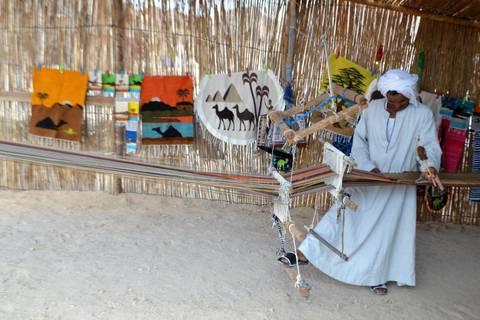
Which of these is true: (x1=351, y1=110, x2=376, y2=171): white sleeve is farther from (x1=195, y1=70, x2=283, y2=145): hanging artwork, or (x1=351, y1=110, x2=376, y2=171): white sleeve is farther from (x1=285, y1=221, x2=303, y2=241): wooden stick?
(x1=195, y1=70, x2=283, y2=145): hanging artwork

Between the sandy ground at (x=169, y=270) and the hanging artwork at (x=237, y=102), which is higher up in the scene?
the hanging artwork at (x=237, y=102)

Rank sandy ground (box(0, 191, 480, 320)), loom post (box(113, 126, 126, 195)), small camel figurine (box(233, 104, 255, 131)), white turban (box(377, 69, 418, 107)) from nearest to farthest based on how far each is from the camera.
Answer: sandy ground (box(0, 191, 480, 320)), white turban (box(377, 69, 418, 107)), loom post (box(113, 126, 126, 195)), small camel figurine (box(233, 104, 255, 131))

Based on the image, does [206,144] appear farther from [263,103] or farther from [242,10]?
[242,10]

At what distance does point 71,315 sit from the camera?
1.95 m

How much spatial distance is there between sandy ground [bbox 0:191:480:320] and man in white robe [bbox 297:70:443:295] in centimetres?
13

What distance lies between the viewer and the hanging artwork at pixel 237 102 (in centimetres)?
377

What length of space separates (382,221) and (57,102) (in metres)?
2.75

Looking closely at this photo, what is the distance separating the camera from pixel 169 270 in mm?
2521

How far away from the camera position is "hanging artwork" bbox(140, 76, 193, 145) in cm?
368

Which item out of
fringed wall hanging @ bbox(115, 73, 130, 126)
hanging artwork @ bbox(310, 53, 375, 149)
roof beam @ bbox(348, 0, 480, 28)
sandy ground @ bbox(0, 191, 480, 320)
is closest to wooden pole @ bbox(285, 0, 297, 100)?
hanging artwork @ bbox(310, 53, 375, 149)

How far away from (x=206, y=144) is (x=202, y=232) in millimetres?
961

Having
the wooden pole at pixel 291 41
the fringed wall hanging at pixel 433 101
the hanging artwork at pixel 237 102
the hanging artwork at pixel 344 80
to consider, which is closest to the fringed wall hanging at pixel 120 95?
the hanging artwork at pixel 237 102

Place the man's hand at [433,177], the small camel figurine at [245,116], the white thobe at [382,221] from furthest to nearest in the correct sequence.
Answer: the small camel figurine at [245,116] → the white thobe at [382,221] → the man's hand at [433,177]

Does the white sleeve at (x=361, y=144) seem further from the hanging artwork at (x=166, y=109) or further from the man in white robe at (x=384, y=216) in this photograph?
the hanging artwork at (x=166, y=109)
